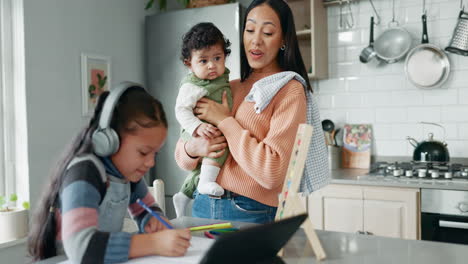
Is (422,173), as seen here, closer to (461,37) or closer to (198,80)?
(461,37)

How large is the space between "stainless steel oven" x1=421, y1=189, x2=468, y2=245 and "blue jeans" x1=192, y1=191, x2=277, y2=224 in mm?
1424

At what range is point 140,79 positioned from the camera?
3.50 meters

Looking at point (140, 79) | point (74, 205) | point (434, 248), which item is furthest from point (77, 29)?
point (434, 248)

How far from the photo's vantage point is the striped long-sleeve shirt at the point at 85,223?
87 centimetres

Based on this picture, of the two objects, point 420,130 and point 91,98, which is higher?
point 91,98

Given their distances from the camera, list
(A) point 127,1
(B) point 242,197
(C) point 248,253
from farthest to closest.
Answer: (A) point 127,1
(B) point 242,197
(C) point 248,253

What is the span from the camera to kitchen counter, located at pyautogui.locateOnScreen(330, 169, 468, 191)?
93.8 inches

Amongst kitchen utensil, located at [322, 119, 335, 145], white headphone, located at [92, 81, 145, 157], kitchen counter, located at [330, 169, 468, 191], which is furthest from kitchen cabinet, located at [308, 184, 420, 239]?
white headphone, located at [92, 81, 145, 157]

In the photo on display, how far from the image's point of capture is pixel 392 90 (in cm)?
313

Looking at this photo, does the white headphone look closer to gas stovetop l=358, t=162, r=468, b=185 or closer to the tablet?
the tablet

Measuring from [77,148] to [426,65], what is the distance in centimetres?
260

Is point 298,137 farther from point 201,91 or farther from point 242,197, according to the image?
point 201,91

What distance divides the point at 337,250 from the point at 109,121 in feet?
1.97

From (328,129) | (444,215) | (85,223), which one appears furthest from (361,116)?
(85,223)
